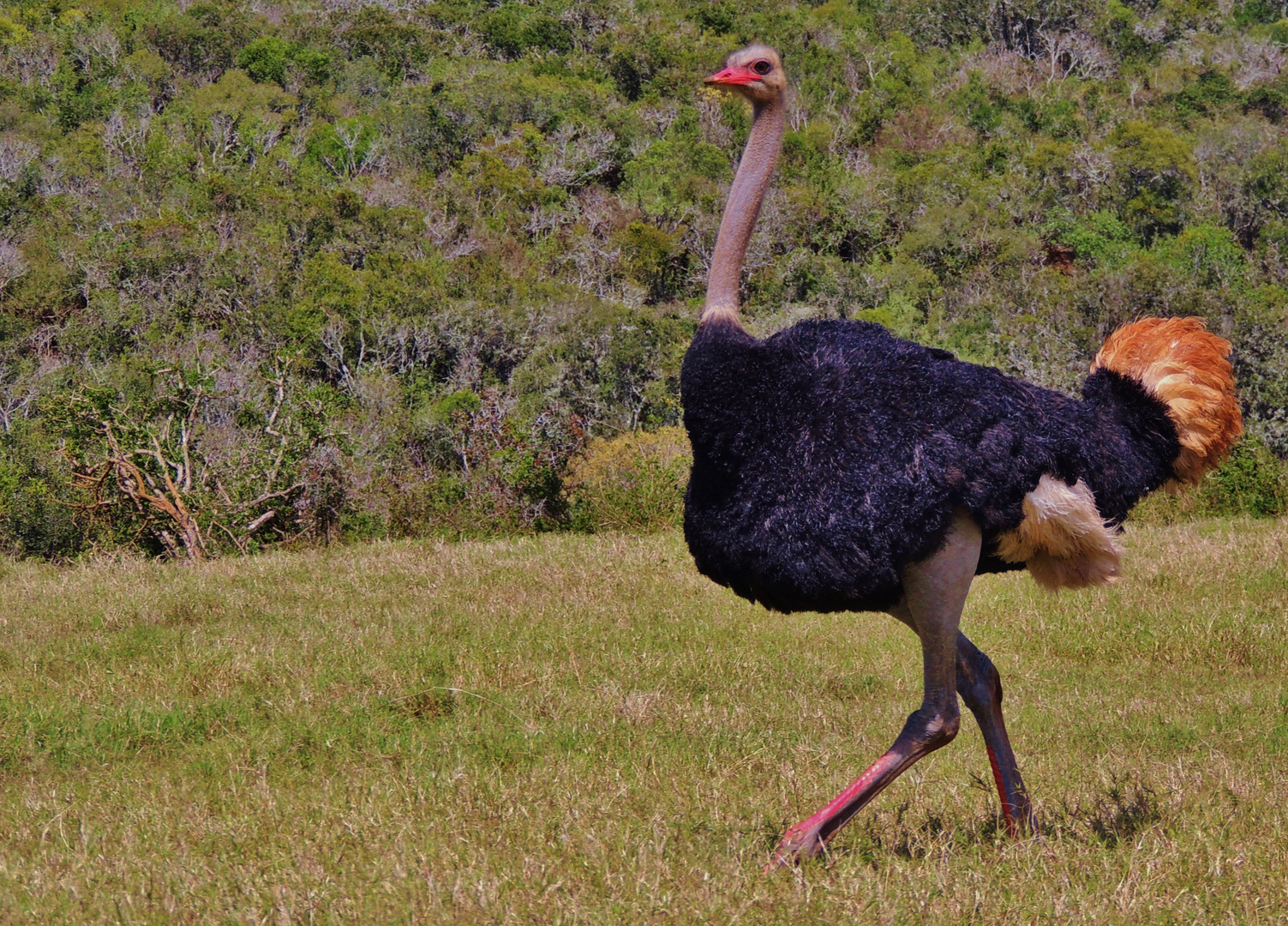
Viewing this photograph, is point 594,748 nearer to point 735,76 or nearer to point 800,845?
point 800,845

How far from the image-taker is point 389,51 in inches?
2361

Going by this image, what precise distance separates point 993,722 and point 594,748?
57.2 inches

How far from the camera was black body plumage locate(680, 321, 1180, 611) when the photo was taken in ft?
12.5

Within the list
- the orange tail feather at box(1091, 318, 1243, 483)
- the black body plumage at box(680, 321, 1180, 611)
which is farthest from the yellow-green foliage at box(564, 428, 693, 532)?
the black body plumage at box(680, 321, 1180, 611)

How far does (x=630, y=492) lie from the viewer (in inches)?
468

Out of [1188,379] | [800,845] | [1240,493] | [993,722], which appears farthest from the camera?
[1240,493]

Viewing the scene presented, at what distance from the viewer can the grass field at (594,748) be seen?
3.45 meters

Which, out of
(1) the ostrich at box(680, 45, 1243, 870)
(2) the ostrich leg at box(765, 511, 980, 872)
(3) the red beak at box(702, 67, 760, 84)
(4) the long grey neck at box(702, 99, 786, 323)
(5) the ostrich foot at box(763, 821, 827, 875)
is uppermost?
(3) the red beak at box(702, 67, 760, 84)

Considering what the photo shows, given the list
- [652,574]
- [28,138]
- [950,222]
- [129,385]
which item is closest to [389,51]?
[28,138]

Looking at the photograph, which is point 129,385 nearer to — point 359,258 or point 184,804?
point 359,258

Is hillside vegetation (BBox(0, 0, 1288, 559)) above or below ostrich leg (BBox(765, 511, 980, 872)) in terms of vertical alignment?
below

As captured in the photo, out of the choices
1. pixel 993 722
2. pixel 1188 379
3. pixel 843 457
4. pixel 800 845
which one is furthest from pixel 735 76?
pixel 800 845

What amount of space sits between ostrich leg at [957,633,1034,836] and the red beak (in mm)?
1872

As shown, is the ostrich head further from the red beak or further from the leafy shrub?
the leafy shrub
